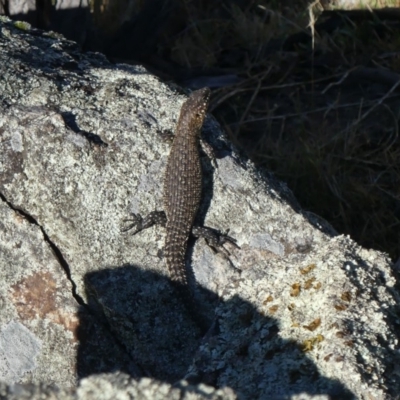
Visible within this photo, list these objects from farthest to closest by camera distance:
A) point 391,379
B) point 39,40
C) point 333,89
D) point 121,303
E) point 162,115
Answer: point 333,89, point 39,40, point 162,115, point 121,303, point 391,379

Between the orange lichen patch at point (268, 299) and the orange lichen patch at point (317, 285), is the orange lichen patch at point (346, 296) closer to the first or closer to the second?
the orange lichen patch at point (317, 285)

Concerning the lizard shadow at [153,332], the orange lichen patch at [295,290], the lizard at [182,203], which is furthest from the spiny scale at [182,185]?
the orange lichen patch at [295,290]

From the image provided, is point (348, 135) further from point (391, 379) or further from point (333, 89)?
point (391, 379)

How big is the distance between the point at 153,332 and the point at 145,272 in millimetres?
290

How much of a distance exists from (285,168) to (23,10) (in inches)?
92.4

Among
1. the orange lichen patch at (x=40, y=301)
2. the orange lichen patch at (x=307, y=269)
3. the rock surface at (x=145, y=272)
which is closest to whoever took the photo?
the rock surface at (x=145, y=272)

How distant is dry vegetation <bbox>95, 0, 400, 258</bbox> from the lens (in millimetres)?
6488

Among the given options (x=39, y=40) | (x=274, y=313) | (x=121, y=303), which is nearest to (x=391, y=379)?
(x=274, y=313)

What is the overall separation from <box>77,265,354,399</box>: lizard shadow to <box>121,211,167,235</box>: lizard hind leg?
0.19 m

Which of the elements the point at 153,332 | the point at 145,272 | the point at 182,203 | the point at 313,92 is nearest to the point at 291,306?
the point at 153,332

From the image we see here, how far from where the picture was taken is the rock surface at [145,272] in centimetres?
319

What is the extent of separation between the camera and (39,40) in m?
4.97

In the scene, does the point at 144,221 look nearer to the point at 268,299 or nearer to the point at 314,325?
the point at 268,299

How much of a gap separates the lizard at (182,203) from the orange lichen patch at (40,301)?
1.51 ft
